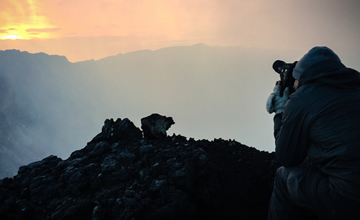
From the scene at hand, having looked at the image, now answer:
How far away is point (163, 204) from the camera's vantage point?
4.94m

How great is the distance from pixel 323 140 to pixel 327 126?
171mm

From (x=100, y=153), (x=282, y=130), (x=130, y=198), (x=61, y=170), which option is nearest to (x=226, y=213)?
(x=130, y=198)

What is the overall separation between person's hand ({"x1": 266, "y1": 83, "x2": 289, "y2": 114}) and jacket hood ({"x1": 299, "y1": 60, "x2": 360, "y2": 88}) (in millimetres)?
998

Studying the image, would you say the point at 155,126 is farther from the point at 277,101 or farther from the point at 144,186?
the point at 277,101

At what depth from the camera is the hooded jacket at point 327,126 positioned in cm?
255

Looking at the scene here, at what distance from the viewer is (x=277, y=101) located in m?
4.04

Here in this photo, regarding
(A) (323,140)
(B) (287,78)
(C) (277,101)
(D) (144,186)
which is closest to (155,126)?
(D) (144,186)

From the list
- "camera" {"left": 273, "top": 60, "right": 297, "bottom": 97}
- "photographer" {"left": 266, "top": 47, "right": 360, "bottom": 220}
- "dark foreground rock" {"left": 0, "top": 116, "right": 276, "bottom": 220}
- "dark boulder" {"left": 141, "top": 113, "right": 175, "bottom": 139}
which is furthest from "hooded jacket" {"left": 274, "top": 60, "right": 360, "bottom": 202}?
"dark boulder" {"left": 141, "top": 113, "right": 175, "bottom": 139}

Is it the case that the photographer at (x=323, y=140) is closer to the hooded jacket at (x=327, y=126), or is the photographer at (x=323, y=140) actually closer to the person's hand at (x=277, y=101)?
the hooded jacket at (x=327, y=126)

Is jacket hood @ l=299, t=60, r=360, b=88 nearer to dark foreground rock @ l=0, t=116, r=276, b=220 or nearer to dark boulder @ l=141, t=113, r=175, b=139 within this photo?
dark foreground rock @ l=0, t=116, r=276, b=220

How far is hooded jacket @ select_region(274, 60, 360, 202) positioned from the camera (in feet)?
8.36

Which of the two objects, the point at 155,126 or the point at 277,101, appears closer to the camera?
the point at 277,101

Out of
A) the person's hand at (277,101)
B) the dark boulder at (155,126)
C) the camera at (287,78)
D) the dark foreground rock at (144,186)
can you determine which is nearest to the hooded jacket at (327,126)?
the camera at (287,78)

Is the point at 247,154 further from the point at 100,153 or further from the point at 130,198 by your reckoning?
the point at 100,153
